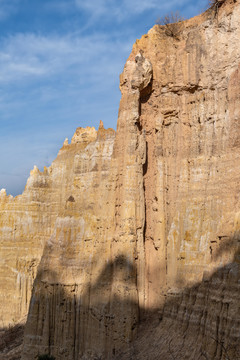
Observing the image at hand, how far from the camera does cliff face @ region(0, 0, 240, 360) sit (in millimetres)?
18766

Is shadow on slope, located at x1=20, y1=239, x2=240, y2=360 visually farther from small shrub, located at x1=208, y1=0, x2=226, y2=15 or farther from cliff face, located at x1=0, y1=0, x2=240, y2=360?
small shrub, located at x1=208, y1=0, x2=226, y2=15

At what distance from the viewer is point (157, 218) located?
22.3 metres

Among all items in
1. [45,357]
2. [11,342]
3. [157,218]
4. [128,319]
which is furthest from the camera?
[11,342]

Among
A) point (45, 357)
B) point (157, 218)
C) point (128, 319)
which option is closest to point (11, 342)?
point (45, 357)

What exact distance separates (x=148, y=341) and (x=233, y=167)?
7.70 metres

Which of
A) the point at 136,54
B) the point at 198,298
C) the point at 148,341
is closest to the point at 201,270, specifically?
the point at 198,298

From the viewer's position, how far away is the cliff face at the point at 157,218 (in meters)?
18.8

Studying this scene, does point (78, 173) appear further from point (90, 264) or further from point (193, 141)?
point (193, 141)

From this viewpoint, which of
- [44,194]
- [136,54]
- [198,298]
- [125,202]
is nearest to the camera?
[198,298]

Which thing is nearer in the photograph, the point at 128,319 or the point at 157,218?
the point at 128,319

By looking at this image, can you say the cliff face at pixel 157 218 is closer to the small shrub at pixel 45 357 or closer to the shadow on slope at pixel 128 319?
the shadow on slope at pixel 128 319

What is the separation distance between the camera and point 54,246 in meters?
25.6

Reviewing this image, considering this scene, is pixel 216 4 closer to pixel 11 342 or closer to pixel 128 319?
pixel 128 319

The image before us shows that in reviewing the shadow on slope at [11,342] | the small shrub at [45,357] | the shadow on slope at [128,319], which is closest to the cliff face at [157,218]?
the shadow on slope at [128,319]
